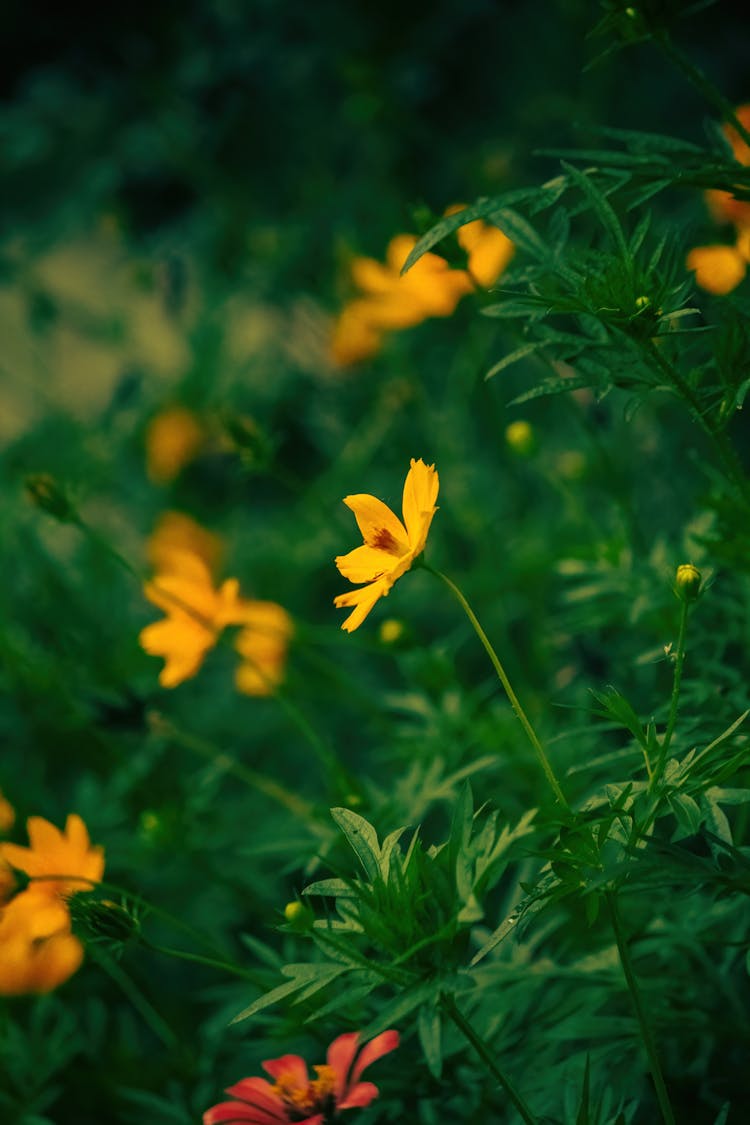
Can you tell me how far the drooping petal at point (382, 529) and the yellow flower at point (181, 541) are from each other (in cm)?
93

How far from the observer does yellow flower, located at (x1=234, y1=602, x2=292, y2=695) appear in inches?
37.9

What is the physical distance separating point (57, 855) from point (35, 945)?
0.71 feet

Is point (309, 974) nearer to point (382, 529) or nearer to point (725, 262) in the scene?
point (382, 529)

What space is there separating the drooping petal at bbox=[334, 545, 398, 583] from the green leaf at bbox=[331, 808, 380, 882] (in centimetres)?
13

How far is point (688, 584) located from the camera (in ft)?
1.87

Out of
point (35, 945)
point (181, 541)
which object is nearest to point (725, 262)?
point (35, 945)

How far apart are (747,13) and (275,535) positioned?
2.89ft

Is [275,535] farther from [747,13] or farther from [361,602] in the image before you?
[361,602]

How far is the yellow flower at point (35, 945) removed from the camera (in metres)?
0.70

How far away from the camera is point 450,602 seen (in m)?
1.38

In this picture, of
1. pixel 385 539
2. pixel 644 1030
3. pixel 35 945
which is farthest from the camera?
pixel 35 945

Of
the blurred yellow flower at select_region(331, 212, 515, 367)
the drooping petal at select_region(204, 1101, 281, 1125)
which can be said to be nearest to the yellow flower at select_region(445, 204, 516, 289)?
the blurred yellow flower at select_region(331, 212, 515, 367)

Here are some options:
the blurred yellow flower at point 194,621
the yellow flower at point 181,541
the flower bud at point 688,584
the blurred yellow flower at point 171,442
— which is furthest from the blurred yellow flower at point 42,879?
the blurred yellow flower at point 171,442

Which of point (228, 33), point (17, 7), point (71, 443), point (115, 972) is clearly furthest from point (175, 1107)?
point (17, 7)
